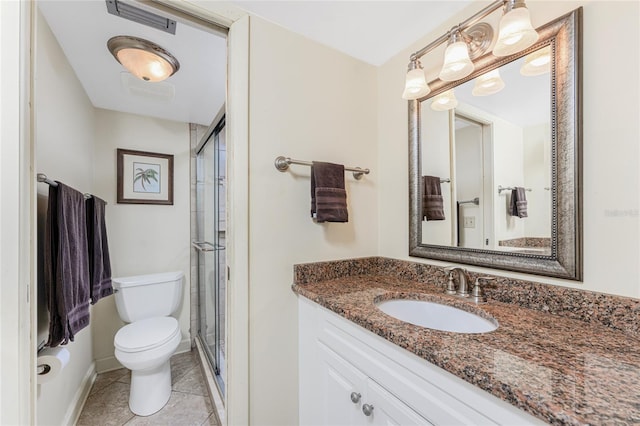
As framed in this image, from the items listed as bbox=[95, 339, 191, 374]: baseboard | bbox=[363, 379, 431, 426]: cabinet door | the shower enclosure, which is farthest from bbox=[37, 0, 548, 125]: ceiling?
bbox=[95, 339, 191, 374]: baseboard

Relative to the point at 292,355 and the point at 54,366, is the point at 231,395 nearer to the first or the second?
the point at 292,355

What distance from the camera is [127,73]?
1.59 metres

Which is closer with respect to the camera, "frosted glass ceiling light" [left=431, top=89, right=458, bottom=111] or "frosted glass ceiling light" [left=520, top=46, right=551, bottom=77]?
"frosted glass ceiling light" [left=520, top=46, right=551, bottom=77]

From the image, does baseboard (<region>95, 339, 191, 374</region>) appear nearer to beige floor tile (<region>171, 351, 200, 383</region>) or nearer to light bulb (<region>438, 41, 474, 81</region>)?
beige floor tile (<region>171, 351, 200, 383</region>)

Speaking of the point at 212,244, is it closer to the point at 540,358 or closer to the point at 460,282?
the point at 460,282

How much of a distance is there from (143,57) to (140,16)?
30 cm

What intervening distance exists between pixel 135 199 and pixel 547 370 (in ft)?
8.60

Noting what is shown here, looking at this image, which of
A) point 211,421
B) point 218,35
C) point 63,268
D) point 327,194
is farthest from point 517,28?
point 211,421

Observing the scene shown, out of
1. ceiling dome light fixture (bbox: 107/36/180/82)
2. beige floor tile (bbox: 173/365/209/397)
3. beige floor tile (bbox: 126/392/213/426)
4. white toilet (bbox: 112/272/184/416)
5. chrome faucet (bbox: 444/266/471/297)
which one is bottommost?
beige floor tile (bbox: 173/365/209/397)

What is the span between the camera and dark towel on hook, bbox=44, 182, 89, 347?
104 centimetres

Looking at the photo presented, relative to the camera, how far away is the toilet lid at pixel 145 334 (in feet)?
5.15

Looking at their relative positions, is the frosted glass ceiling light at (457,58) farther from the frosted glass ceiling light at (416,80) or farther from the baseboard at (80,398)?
the baseboard at (80,398)

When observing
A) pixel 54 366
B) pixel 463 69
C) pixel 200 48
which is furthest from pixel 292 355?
pixel 200 48

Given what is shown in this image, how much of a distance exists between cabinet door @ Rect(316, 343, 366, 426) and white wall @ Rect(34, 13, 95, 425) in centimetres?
117
